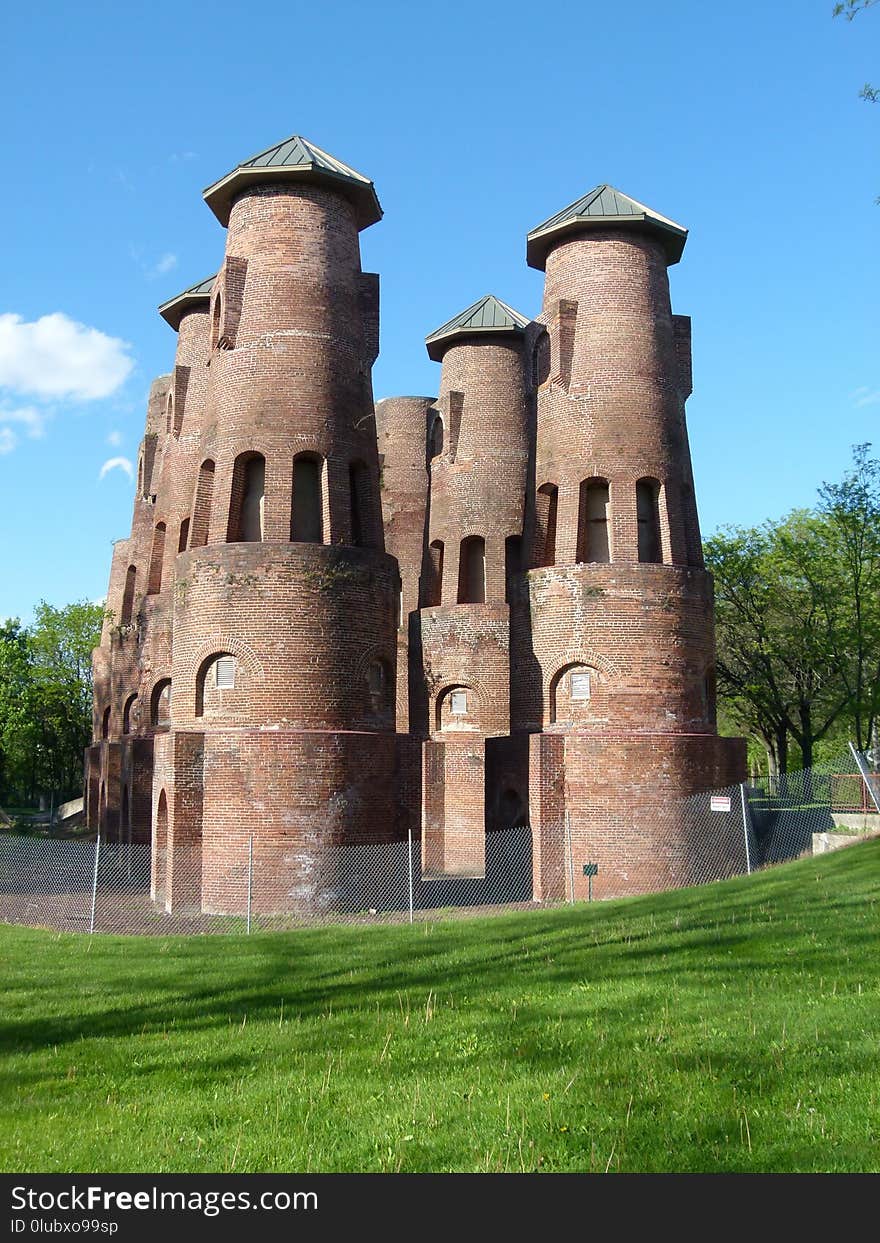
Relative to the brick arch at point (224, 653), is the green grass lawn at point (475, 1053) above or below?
below

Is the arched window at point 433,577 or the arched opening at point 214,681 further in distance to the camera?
the arched window at point 433,577

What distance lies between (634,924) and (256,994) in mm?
5130

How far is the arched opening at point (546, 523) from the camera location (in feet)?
84.6

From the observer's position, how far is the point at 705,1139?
20.4ft

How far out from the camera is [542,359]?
1051 inches

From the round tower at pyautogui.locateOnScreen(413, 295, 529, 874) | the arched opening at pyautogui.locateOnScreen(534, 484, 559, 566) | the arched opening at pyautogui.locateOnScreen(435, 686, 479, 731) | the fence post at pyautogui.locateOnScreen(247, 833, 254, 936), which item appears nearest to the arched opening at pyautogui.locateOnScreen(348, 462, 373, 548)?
the arched opening at pyautogui.locateOnScreen(534, 484, 559, 566)

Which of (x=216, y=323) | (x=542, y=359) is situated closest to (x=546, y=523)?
(x=542, y=359)

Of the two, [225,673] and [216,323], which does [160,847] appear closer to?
[225,673]

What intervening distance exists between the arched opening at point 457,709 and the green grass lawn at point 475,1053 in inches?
640

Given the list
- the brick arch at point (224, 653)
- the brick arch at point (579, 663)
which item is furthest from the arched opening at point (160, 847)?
the brick arch at point (579, 663)

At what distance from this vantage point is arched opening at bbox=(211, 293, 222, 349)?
24000 mm

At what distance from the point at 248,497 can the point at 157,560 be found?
1098 centimetres

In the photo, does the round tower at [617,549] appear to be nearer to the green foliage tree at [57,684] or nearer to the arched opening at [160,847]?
the arched opening at [160,847]

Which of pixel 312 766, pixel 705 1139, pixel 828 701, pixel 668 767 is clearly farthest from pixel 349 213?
pixel 828 701
